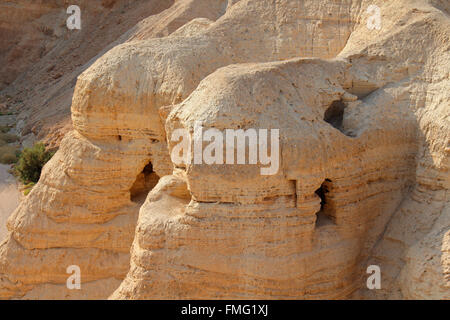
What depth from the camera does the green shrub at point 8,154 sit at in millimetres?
22406

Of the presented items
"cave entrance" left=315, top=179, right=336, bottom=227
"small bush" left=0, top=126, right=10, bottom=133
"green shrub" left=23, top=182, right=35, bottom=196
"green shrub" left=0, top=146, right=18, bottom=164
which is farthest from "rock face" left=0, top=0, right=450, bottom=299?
"small bush" left=0, top=126, right=10, bottom=133

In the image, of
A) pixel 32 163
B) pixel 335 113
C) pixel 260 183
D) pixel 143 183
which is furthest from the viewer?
pixel 32 163

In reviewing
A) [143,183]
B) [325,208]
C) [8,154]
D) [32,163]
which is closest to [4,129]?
[8,154]

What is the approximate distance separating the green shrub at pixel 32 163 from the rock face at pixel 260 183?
8405 mm

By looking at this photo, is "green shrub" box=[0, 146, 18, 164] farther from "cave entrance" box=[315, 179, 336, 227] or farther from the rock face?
"cave entrance" box=[315, 179, 336, 227]

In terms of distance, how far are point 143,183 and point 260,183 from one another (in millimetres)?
4420

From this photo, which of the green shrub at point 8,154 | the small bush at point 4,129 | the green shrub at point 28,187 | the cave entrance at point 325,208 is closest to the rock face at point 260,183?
the cave entrance at point 325,208

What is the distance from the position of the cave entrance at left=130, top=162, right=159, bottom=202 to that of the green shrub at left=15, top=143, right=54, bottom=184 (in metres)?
8.72

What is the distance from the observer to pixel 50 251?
1159cm

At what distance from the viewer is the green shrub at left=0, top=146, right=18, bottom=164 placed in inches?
882

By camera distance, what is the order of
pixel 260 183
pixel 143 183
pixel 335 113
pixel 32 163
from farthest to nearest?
pixel 32 163, pixel 143 183, pixel 335 113, pixel 260 183

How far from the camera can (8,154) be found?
74.0 ft

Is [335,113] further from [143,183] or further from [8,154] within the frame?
[8,154]

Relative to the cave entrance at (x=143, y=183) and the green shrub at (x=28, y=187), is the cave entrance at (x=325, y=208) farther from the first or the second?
the green shrub at (x=28, y=187)
